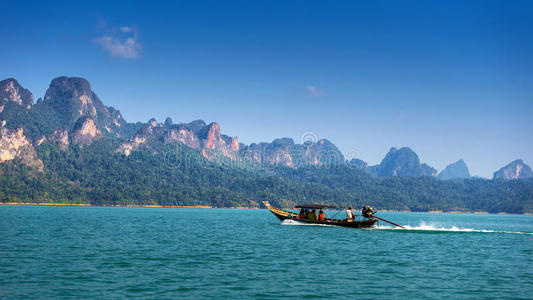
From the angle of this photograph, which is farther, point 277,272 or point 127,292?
point 277,272

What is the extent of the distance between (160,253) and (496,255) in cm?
3774

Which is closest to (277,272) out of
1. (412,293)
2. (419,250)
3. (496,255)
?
(412,293)

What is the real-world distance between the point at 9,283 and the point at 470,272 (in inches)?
1394

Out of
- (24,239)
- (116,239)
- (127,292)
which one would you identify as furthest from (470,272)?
(24,239)

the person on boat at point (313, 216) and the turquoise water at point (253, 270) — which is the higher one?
the person on boat at point (313, 216)

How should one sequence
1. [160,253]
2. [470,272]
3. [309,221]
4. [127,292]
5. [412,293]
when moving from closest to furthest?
[127,292] → [412,293] → [470,272] → [160,253] → [309,221]

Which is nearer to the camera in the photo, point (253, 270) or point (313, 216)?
point (253, 270)

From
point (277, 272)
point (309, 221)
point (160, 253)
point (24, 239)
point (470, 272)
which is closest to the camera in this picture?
point (277, 272)

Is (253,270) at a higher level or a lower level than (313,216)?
lower

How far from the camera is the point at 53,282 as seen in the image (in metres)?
30.7

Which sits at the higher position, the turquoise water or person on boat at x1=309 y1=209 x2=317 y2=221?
person on boat at x1=309 y1=209 x2=317 y2=221

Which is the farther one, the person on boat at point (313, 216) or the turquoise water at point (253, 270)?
the person on boat at point (313, 216)

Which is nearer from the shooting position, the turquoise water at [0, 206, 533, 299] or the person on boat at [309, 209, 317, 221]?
the turquoise water at [0, 206, 533, 299]

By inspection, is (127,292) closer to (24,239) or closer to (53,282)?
(53,282)
